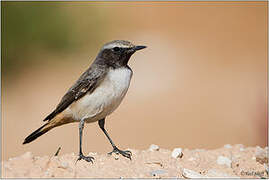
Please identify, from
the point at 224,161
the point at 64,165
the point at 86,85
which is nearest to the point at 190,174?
the point at 224,161

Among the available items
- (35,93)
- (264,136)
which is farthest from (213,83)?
(264,136)

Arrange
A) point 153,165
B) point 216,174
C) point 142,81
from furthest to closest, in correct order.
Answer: point 142,81 → point 153,165 → point 216,174

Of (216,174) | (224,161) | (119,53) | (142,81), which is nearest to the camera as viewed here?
(216,174)

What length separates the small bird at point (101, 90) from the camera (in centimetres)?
638

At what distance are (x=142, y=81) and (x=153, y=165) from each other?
42.6 ft

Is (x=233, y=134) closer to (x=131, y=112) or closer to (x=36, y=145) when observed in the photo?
(x=131, y=112)

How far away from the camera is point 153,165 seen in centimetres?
601

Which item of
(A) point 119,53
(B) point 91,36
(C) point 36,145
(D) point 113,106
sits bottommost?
(C) point 36,145

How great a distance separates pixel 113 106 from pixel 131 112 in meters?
9.69

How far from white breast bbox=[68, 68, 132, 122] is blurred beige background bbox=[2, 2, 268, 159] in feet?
12.9

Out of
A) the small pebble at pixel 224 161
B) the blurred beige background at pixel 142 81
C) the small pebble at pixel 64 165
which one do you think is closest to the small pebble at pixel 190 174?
the small pebble at pixel 224 161

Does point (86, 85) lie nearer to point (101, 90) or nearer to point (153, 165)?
point (101, 90)

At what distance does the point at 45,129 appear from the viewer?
701cm

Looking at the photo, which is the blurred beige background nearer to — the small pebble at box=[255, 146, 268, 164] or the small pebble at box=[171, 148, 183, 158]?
the small pebble at box=[255, 146, 268, 164]
